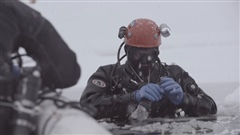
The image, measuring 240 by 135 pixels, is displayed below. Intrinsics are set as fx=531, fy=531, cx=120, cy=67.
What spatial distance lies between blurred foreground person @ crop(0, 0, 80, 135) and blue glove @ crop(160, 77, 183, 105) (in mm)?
1270

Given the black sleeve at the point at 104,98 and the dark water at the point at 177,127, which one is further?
the black sleeve at the point at 104,98

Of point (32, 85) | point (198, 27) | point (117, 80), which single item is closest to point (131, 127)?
point (117, 80)

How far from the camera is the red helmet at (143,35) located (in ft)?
11.3

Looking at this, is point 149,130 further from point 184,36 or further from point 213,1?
point 213,1

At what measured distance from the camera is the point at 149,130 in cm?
313

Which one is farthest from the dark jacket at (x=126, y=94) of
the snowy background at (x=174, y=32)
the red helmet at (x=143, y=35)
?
the snowy background at (x=174, y=32)

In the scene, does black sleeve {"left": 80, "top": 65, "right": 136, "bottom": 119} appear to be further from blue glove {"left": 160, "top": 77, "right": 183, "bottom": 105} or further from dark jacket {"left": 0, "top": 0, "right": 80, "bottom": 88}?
dark jacket {"left": 0, "top": 0, "right": 80, "bottom": 88}

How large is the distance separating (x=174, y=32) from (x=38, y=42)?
8.85 metres

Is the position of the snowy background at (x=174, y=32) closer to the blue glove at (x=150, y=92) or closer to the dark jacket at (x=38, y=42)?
the blue glove at (x=150, y=92)

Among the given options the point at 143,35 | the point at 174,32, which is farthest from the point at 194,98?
the point at 174,32

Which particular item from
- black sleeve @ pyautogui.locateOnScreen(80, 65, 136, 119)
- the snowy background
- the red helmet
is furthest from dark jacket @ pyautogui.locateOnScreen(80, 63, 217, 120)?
the snowy background

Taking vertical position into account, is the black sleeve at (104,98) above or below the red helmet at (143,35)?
below

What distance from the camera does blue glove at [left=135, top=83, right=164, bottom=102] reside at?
125 inches

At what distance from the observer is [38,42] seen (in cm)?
187
